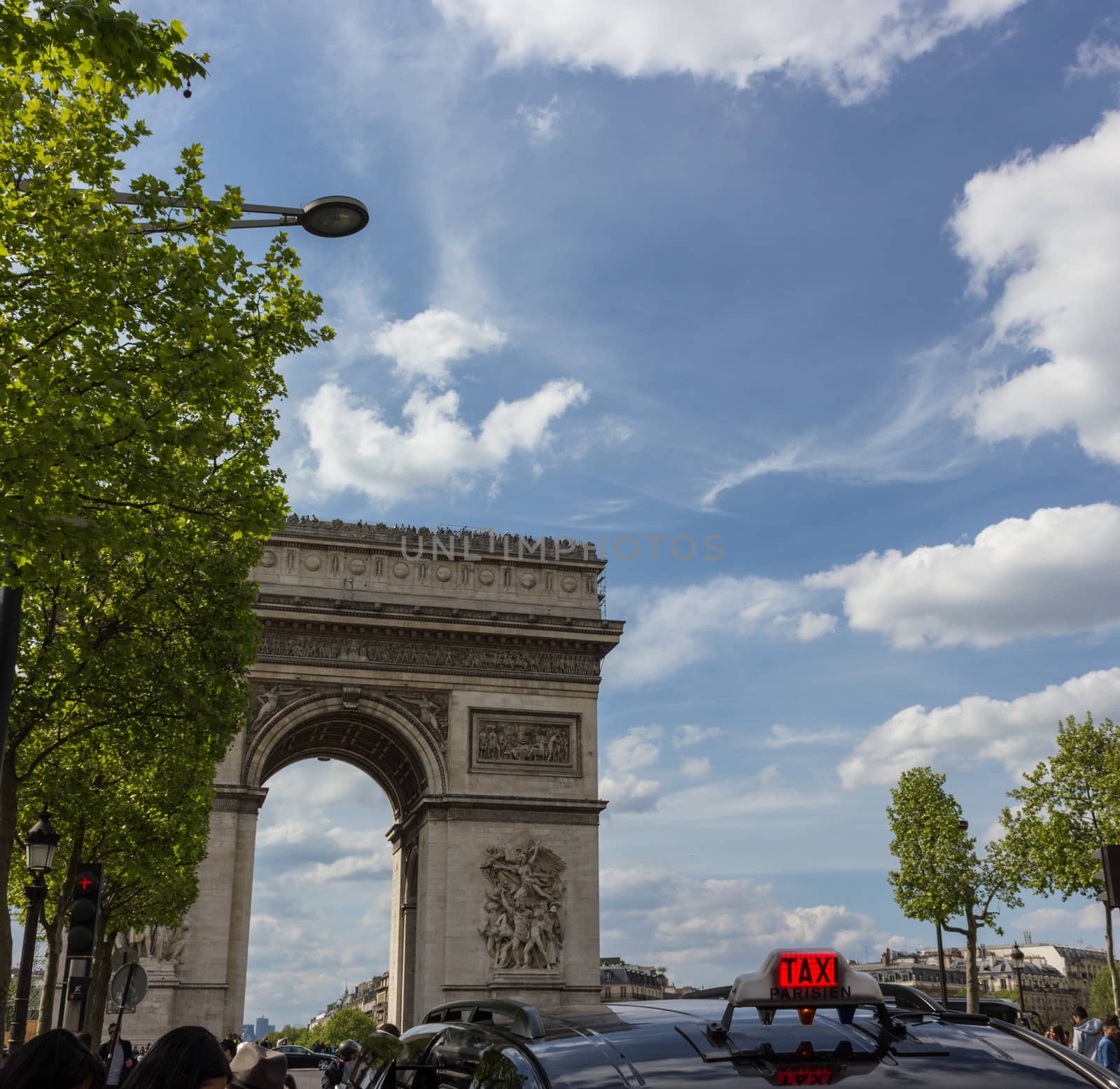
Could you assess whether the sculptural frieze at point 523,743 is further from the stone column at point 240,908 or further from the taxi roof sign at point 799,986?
the taxi roof sign at point 799,986

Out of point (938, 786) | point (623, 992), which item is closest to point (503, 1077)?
point (938, 786)

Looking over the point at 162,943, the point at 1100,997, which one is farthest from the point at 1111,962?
the point at 1100,997

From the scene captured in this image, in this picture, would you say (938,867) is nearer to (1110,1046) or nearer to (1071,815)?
(1071,815)

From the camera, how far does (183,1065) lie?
3.39 meters

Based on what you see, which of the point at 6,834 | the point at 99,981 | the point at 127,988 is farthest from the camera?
the point at 99,981

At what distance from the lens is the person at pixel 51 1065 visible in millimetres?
3338

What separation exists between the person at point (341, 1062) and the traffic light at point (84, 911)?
11.1 ft

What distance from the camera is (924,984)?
126m

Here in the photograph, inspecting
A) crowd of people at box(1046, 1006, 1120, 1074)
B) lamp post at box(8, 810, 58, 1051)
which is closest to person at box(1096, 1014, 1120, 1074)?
crowd of people at box(1046, 1006, 1120, 1074)

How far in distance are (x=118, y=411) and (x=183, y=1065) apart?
27.9 ft

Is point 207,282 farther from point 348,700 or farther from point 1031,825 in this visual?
point 1031,825

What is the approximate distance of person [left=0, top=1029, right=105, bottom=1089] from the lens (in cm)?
334

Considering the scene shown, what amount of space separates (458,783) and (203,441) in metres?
24.0

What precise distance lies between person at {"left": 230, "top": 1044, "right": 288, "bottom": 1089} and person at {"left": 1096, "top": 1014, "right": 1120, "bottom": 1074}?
470 inches
